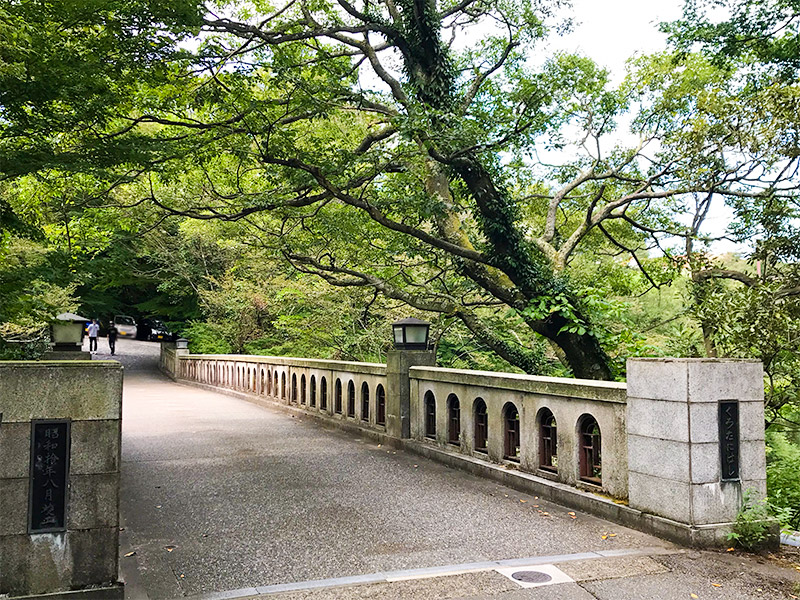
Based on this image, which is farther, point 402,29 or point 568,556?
point 402,29

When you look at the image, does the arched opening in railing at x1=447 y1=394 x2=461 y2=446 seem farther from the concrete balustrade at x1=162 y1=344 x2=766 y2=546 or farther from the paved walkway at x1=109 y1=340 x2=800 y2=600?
the paved walkway at x1=109 y1=340 x2=800 y2=600

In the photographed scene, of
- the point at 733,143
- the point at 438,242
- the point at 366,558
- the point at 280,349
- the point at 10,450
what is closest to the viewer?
the point at 10,450

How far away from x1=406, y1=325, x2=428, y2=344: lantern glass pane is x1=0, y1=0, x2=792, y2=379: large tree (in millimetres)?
2132

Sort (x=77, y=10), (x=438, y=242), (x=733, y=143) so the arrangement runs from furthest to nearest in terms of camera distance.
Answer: (x=438, y=242) → (x=733, y=143) → (x=77, y=10)

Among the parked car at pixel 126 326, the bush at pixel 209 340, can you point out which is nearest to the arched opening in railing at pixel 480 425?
the bush at pixel 209 340

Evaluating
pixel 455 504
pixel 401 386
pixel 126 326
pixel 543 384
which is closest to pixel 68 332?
pixel 401 386

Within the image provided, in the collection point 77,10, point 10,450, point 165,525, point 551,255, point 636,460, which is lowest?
point 165,525

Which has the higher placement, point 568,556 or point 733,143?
point 733,143

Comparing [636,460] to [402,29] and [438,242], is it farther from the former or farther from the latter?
[402,29]

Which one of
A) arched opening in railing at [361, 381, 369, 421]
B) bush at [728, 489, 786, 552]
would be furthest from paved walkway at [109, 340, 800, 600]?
arched opening in railing at [361, 381, 369, 421]

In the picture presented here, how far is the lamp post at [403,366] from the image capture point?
10.2 metres

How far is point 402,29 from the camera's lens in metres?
12.4

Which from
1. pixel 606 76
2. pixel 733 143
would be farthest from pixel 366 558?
pixel 606 76

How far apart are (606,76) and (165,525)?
45.1ft
